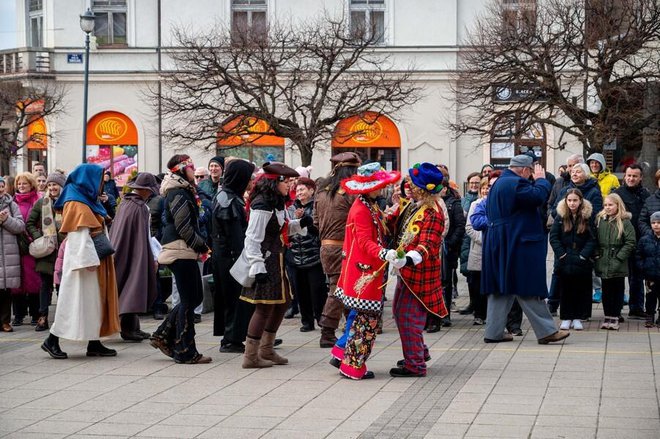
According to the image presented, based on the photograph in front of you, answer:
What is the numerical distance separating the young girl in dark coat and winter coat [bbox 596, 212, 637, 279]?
20cm

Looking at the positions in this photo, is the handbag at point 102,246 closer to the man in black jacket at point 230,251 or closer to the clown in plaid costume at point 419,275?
the man in black jacket at point 230,251

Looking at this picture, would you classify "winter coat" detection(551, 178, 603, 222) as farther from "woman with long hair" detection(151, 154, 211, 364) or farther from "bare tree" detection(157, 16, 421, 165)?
"bare tree" detection(157, 16, 421, 165)

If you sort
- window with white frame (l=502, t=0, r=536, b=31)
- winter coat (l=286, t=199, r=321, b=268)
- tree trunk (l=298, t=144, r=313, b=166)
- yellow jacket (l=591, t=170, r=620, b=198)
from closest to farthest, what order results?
winter coat (l=286, t=199, r=321, b=268)
yellow jacket (l=591, t=170, r=620, b=198)
window with white frame (l=502, t=0, r=536, b=31)
tree trunk (l=298, t=144, r=313, b=166)

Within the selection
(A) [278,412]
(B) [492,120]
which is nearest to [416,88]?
(B) [492,120]

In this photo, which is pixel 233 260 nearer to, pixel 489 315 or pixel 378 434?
pixel 489 315

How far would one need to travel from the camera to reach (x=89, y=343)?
1115 cm

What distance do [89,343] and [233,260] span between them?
1637mm

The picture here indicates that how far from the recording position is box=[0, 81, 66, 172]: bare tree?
126 ft

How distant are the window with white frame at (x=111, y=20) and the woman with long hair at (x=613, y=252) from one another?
3026 cm

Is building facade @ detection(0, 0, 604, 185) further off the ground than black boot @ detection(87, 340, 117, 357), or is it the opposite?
building facade @ detection(0, 0, 604, 185)

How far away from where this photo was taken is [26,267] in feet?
44.2

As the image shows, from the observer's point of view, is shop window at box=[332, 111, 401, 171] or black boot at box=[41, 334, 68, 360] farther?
shop window at box=[332, 111, 401, 171]

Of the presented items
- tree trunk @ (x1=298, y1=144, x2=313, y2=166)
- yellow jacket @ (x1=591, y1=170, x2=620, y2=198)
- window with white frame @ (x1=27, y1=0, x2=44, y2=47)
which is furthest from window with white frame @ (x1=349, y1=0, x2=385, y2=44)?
yellow jacket @ (x1=591, y1=170, x2=620, y2=198)

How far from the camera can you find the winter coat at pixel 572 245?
12883mm
